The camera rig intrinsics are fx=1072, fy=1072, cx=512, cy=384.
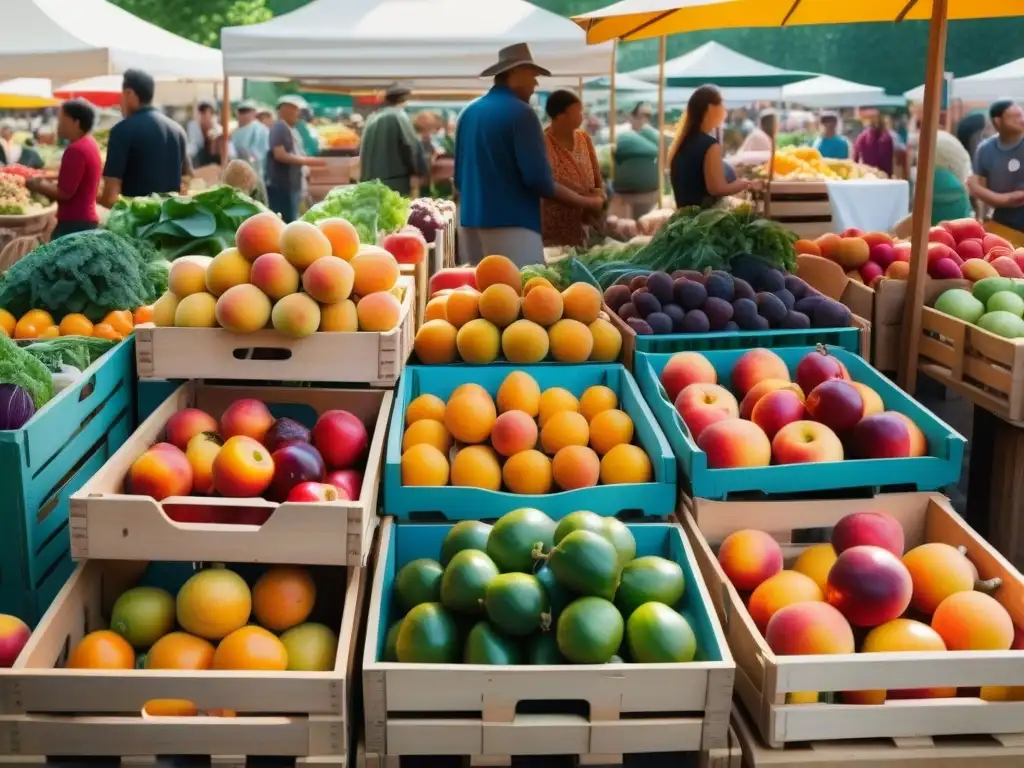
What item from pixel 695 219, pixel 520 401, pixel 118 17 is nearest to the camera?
pixel 520 401

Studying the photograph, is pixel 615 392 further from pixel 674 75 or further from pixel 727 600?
pixel 674 75

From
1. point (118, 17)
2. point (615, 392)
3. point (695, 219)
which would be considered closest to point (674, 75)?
point (118, 17)

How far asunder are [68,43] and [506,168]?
13.7 feet

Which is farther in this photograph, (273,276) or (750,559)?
(273,276)

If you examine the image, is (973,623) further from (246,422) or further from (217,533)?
(246,422)

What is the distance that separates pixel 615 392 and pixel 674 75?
49.7 ft

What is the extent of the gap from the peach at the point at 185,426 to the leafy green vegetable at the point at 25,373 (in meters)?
0.34

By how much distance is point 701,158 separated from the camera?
22.4 feet

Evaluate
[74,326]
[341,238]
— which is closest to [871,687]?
[341,238]

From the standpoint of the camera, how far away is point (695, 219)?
4754mm

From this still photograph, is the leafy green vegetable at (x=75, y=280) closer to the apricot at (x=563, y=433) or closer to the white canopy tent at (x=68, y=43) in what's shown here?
the apricot at (x=563, y=433)

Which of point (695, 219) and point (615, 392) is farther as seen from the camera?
point (695, 219)

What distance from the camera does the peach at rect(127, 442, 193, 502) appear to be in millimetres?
2580

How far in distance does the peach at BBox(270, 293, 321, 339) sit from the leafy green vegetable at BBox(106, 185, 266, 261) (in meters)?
1.68
